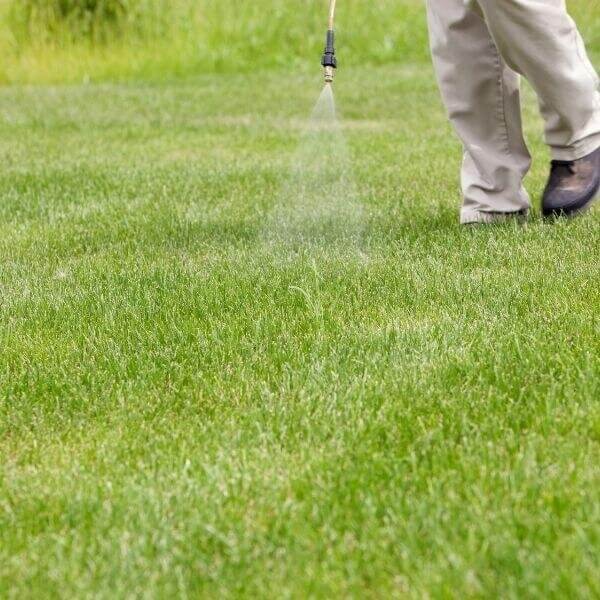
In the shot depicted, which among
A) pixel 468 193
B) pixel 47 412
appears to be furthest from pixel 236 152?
pixel 47 412

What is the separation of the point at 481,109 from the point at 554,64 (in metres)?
0.36

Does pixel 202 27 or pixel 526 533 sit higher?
pixel 526 533

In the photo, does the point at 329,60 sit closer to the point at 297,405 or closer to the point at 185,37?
the point at 297,405

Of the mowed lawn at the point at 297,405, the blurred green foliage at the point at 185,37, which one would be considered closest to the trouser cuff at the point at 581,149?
the mowed lawn at the point at 297,405

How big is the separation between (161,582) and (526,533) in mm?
524

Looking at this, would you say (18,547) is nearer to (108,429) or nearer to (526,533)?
(108,429)

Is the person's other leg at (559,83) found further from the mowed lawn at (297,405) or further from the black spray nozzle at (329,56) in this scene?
the black spray nozzle at (329,56)

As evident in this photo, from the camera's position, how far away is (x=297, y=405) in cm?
217

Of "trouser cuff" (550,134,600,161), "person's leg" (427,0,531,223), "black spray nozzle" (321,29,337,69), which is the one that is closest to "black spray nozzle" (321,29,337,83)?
"black spray nozzle" (321,29,337,69)

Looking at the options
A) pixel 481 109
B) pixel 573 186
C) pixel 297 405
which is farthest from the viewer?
pixel 481 109

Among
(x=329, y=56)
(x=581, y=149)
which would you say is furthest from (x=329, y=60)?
(x=581, y=149)

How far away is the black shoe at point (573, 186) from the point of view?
374 centimetres

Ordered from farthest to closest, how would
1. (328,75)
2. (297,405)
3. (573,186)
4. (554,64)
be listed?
(573,186) < (554,64) < (328,75) < (297,405)

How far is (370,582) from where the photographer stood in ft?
5.04
